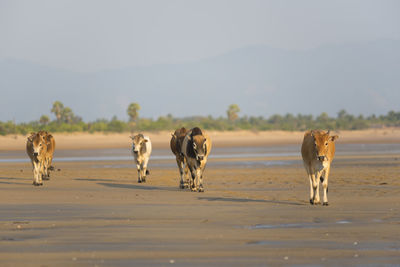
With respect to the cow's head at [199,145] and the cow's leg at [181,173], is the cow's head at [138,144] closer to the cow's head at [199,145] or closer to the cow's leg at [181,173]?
the cow's leg at [181,173]

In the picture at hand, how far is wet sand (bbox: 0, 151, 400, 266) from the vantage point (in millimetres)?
9055

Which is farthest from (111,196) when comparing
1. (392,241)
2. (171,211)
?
(392,241)

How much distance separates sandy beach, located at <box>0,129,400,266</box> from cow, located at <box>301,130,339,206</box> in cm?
44

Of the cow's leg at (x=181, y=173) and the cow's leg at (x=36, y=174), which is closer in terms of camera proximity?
the cow's leg at (x=181, y=173)

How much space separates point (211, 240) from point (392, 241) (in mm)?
2578

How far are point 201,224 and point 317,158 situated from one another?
4184 millimetres

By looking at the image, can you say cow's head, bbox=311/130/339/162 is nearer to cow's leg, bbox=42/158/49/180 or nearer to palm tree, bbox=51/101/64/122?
cow's leg, bbox=42/158/49/180

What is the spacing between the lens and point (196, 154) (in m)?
19.9

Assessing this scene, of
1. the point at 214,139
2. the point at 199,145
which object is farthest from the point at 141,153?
the point at 214,139

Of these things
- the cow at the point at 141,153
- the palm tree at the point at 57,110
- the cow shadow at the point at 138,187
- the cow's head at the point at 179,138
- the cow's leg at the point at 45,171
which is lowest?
the cow shadow at the point at 138,187

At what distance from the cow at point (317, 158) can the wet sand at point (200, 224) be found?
0.40 meters

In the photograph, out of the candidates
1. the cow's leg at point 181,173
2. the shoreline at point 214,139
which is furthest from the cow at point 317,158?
the shoreline at point 214,139

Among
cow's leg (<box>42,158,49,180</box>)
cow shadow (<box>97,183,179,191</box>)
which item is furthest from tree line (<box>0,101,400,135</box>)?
cow shadow (<box>97,183,179,191</box>)

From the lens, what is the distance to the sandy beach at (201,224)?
29.7 feet
